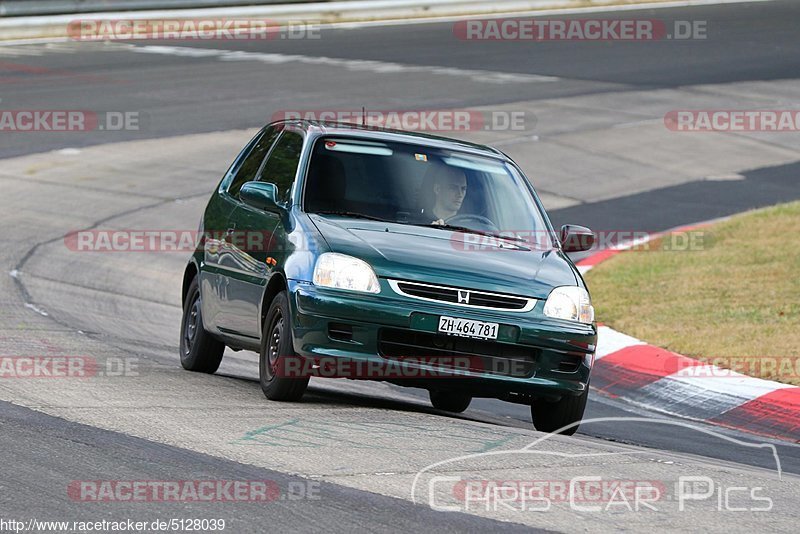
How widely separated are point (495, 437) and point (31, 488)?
2479mm

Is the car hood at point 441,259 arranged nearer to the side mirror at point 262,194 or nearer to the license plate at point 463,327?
the license plate at point 463,327

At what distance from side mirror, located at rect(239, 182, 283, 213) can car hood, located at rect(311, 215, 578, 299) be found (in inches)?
13.5

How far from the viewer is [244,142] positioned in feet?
71.3

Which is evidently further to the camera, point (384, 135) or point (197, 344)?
point (197, 344)

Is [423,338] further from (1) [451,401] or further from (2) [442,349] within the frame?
(1) [451,401]

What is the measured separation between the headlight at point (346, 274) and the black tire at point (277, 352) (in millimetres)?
286

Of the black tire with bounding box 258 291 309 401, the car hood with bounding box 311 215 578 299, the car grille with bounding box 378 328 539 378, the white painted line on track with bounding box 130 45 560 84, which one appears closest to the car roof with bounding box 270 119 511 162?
the car hood with bounding box 311 215 578 299

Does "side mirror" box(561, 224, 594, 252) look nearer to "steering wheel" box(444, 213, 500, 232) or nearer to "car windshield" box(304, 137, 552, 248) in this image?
"car windshield" box(304, 137, 552, 248)

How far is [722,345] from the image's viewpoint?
38.5ft

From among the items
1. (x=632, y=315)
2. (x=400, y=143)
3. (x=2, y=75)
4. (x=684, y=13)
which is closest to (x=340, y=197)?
(x=400, y=143)

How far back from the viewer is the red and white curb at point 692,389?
9914 millimetres

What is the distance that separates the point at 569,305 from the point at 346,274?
125 centimetres

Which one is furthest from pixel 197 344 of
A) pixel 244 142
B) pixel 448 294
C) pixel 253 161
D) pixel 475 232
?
pixel 244 142

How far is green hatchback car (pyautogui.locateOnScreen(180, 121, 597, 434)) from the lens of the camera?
8102mm
